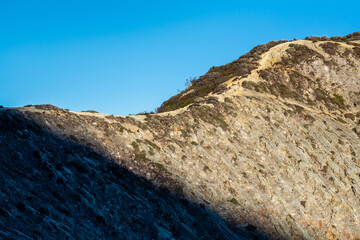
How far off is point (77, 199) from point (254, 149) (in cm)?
2539

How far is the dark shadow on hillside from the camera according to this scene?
20.8m

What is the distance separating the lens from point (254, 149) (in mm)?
43844

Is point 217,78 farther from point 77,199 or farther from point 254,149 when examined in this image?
point 77,199

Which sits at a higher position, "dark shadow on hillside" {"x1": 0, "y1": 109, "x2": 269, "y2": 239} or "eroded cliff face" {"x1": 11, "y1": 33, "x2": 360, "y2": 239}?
"eroded cliff face" {"x1": 11, "y1": 33, "x2": 360, "y2": 239}

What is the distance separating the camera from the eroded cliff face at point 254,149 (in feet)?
110

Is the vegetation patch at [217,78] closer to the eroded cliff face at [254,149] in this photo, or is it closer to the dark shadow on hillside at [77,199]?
the eroded cliff face at [254,149]

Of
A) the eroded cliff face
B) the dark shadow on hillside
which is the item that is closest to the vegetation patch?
the eroded cliff face

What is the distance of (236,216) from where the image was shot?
110 feet

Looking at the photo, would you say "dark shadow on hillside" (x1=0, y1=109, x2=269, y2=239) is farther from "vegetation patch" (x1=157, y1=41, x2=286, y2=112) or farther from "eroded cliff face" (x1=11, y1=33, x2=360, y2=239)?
"vegetation patch" (x1=157, y1=41, x2=286, y2=112)

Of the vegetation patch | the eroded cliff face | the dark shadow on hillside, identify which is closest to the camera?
the dark shadow on hillside

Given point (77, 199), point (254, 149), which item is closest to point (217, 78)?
point (254, 149)

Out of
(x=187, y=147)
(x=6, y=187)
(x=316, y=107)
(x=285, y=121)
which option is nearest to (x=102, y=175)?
(x=6, y=187)

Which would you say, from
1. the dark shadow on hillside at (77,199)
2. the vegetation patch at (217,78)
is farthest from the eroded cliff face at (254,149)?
the dark shadow on hillside at (77,199)

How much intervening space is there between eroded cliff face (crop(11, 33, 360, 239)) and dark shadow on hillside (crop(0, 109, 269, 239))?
69.3 inches
